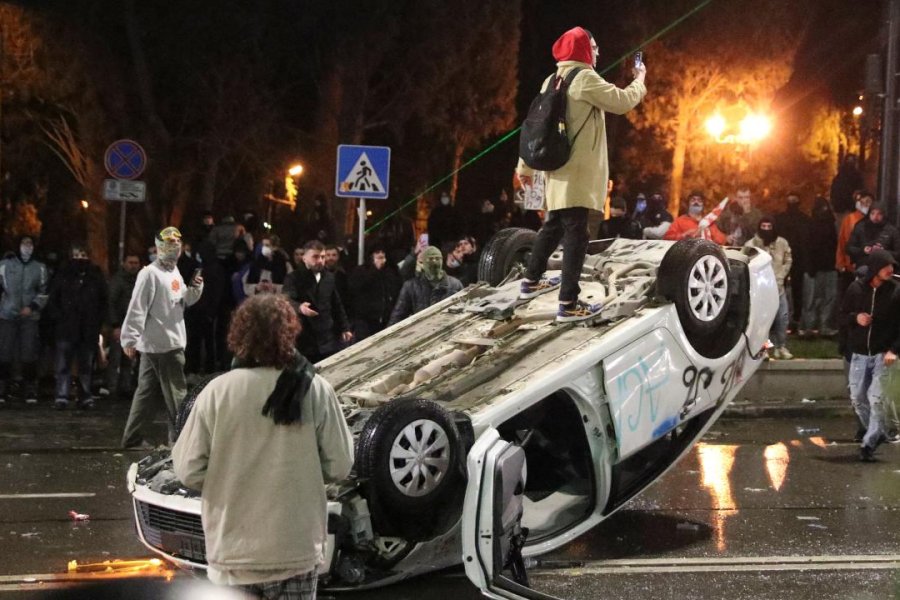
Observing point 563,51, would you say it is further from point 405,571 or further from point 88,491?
point 88,491

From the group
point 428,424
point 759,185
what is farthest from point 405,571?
point 759,185

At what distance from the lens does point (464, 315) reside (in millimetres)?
8523

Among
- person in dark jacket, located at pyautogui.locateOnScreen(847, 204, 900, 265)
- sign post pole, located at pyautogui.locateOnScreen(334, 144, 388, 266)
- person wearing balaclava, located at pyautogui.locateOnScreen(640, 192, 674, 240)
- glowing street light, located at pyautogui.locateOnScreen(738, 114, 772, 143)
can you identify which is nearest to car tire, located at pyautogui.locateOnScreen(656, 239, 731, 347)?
person wearing balaclava, located at pyautogui.locateOnScreen(640, 192, 674, 240)

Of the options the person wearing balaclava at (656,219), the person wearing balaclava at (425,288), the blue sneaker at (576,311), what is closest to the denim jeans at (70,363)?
the person wearing balaclava at (425,288)

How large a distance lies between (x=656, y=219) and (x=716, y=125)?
2094 cm

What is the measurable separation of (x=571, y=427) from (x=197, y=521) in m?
2.51

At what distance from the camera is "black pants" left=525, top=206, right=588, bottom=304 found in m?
7.94

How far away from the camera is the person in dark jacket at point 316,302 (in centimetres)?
1142

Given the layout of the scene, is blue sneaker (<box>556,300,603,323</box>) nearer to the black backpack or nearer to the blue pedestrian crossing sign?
the black backpack

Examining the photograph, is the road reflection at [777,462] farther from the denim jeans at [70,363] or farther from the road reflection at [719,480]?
the denim jeans at [70,363]

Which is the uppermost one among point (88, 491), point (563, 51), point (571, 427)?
point (563, 51)

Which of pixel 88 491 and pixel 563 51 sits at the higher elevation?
pixel 563 51

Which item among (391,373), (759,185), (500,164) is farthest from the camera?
(500,164)

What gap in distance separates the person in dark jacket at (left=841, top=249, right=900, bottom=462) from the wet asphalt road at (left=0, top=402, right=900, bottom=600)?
0.52 metres
